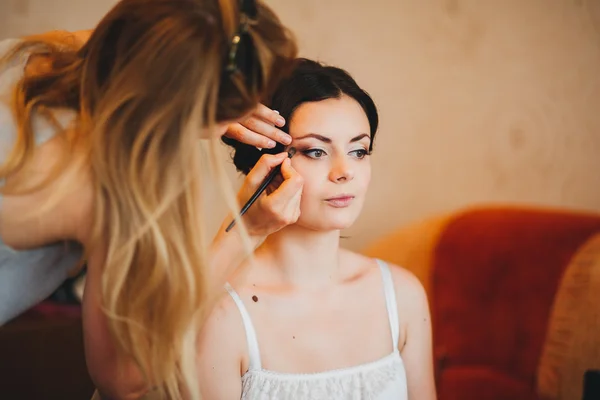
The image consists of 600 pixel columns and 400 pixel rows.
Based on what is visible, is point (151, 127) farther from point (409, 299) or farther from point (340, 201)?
point (409, 299)

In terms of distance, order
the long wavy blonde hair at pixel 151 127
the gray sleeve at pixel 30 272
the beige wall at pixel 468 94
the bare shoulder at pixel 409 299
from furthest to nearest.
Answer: the beige wall at pixel 468 94 → the bare shoulder at pixel 409 299 → the gray sleeve at pixel 30 272 → the long wavy blonde hair at pixel 151 127

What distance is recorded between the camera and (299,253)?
3.71 feet

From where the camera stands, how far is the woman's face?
107cm

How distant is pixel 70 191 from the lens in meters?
0.77

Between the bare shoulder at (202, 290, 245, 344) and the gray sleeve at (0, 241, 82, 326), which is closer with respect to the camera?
the gray sleeve at (0, 241, 82, 326)

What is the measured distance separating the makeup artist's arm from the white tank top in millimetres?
48

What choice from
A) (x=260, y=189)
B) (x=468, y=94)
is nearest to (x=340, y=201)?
(x=260, y=189)

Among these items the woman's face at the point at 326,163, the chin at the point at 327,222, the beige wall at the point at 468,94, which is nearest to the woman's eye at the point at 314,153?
the woman's face at the point at 326,163

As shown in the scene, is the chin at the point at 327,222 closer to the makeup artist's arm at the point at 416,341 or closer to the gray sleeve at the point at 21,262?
the makeup artist's arm at the point at 416,341

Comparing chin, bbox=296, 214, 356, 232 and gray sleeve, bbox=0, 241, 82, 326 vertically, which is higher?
chin, bbox=296, 214, 356, 232

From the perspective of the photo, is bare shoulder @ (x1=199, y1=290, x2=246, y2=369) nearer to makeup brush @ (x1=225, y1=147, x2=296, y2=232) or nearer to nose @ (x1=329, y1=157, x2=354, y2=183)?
makeup brush @ (x1=225, y1=147, x2=296, y2=232)

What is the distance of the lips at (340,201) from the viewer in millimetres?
1076

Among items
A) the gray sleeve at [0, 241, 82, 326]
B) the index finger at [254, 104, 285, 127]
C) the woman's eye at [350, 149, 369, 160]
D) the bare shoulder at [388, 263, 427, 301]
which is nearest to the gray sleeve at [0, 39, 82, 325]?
the gray sleeve at [0, 241, 82, 326]

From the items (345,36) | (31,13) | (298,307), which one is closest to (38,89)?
(298,307)
